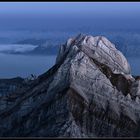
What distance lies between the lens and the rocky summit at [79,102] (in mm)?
26844

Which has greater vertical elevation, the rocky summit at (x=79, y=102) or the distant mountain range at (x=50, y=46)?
the distant mountain range at (x=50, y=46)

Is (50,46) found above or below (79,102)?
above

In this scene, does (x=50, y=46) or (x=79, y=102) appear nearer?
(x=79, y=102)

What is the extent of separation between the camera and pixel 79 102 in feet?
89.1

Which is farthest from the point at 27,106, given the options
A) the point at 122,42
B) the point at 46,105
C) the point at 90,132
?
the point at 122,42

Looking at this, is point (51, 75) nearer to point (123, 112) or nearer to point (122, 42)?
point (123, 112)

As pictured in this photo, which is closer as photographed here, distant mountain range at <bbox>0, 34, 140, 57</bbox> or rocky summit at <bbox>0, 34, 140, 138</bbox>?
rocky summit at <bbox>0, 34, 140, 138</bbox>

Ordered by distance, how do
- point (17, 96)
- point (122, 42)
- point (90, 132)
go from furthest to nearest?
point (122, 42) → point (17, 96) → point (90, 132)

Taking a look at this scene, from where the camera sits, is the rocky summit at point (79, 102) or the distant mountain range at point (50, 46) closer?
the rocky summit at point (79, 102)

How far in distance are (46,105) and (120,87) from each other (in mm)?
2706

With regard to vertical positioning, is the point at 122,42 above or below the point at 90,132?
above

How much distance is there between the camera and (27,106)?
94.2ft

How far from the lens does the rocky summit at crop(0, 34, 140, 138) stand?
26844mm

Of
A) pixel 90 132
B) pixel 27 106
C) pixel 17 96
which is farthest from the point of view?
pixel 17 96
